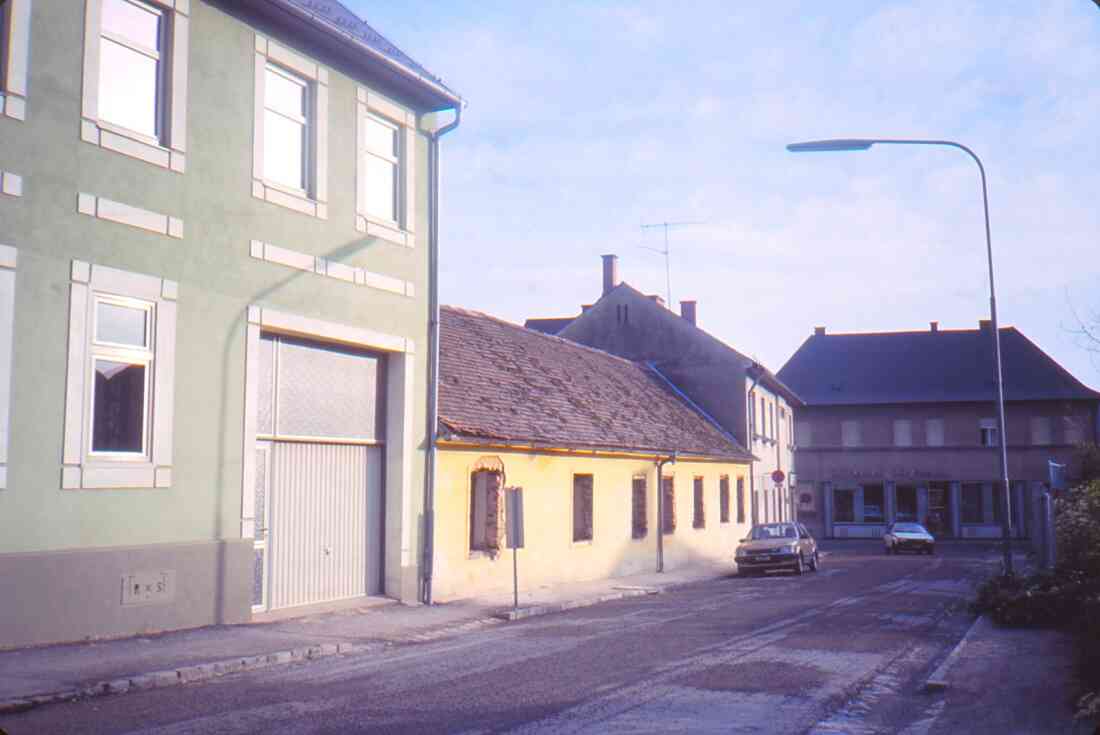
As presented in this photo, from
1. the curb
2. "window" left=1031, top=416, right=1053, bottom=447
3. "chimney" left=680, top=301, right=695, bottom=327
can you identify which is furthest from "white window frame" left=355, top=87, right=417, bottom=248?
"window" left=1031, top=416, right=1053, bottom=447

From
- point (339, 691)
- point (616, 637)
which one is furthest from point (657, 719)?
point (616, 637)

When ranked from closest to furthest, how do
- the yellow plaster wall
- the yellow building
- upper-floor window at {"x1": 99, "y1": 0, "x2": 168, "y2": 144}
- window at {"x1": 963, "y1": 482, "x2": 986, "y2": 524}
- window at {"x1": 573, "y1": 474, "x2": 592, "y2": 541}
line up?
upper-floor window at {"x1": 99, "y1": 0, "x2": 168, "y2": 144}
the yellow plaster wall
the yellow building
window at {"x1": 573, "y1": 474, "x2": 592, "y2": 541}
window at {"x1": 963, "y1": 482, "x2": 986, "y2": 524}

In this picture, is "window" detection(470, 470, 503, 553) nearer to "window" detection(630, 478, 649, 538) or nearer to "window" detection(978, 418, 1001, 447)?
"window" detection(630, 478, 649, 538)

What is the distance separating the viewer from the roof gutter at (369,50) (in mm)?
14883

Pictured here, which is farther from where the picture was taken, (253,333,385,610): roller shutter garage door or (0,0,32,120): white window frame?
(253,333,385,610): roller shutter garage door

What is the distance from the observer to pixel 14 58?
38.0 ft

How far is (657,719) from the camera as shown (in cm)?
826

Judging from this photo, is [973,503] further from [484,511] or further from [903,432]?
[484,511]

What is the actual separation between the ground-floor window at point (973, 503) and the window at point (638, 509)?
34.9m

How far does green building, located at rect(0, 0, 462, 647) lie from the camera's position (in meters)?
11.7

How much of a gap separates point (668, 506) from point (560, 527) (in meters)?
7.92

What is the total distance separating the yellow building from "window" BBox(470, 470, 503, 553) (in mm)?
23

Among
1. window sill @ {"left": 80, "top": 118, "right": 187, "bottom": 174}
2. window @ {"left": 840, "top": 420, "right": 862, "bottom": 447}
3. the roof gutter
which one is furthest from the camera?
window @ {"left": 840, "top": 420, "right": 862, "bottom": 447}

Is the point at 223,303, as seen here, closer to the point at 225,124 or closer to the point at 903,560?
the point at 225,124
